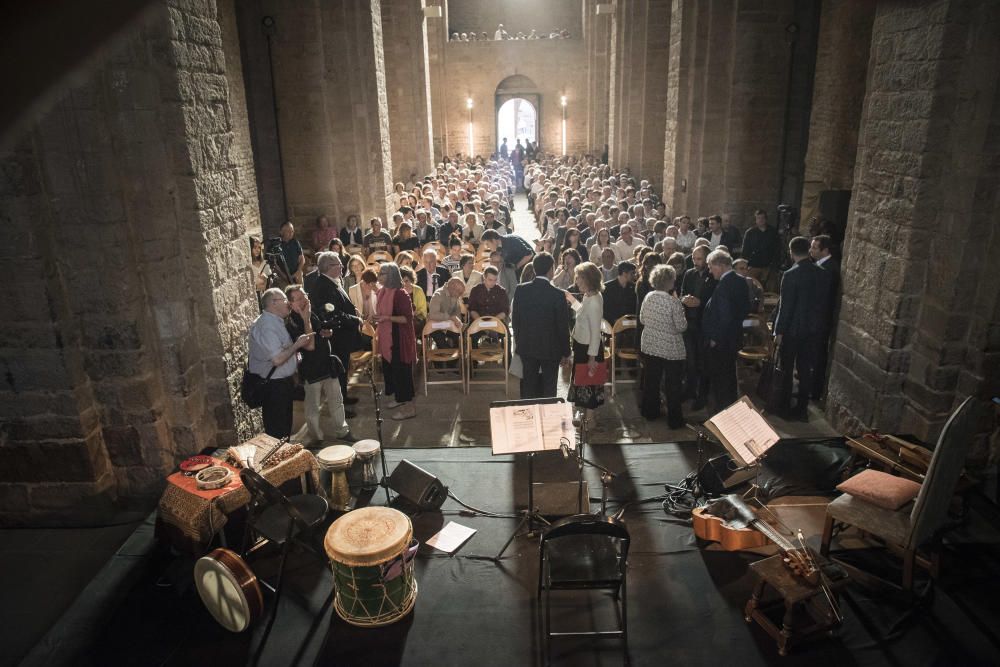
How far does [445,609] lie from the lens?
4262 mm

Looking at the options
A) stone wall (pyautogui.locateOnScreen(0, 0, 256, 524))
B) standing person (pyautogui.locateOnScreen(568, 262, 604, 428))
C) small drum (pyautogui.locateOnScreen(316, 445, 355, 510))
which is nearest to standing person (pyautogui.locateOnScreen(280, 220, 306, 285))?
stone wall (pyautogui.locateOnScreen(0, 0, 256, 524))

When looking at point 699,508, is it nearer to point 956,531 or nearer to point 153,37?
point 956,531

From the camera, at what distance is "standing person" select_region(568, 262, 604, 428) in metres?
6.32

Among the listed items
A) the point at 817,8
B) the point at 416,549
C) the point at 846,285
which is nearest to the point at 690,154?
the point at 817,8

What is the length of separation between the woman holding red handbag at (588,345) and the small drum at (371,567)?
259 cm

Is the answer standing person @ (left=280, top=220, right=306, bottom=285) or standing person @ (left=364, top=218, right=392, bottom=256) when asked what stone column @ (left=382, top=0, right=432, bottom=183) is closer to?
standing person @ (left=364, top=218, right=392, bottom=256)

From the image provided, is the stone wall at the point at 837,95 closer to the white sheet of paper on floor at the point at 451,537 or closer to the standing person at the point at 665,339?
the standing person at the point at 665,339

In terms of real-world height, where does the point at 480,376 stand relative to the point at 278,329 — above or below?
below

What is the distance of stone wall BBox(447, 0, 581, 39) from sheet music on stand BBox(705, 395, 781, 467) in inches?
1282

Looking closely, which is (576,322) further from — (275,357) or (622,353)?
(275,357)

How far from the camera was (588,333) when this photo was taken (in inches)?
256

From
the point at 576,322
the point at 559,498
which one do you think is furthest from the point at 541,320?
the point at 559,498

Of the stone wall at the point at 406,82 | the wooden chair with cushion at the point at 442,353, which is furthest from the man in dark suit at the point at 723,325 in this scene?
the stone wall at the point at 406,82

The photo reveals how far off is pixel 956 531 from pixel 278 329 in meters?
→ 5.24
